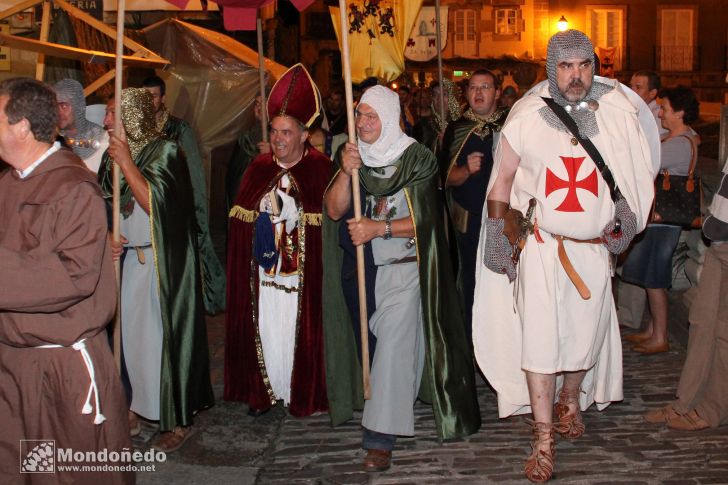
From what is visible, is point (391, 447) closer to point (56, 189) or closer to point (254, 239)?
point (254, 239)

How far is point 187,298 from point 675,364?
3.82 metres

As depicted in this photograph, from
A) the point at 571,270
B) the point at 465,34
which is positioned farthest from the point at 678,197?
the point at 465,34

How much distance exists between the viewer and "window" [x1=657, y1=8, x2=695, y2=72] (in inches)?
1507

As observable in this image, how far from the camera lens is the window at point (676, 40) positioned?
38281mm

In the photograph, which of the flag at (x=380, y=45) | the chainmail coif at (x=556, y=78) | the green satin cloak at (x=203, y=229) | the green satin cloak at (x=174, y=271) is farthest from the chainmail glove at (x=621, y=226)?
the flag at (x=380, y=45)

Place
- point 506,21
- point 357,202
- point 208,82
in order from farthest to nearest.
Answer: point 506,21
point 208,82
point 357,202

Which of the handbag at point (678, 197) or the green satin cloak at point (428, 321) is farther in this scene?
the handbag at point (678, 197)

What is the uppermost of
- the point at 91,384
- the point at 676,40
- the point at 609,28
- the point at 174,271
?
the point at 609,28

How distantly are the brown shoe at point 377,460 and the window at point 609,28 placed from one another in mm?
35042

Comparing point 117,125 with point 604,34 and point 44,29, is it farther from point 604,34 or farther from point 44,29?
point 604,34

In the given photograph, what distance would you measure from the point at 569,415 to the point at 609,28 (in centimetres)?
3507

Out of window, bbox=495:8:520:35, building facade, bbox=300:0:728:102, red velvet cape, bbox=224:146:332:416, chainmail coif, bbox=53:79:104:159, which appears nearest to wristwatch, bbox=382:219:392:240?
red velvet cape, bbox=224:146:332:416

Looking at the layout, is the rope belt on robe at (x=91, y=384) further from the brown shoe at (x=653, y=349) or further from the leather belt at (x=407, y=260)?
the brown shoe at (x=653, y=349)

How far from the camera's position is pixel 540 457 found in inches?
204
